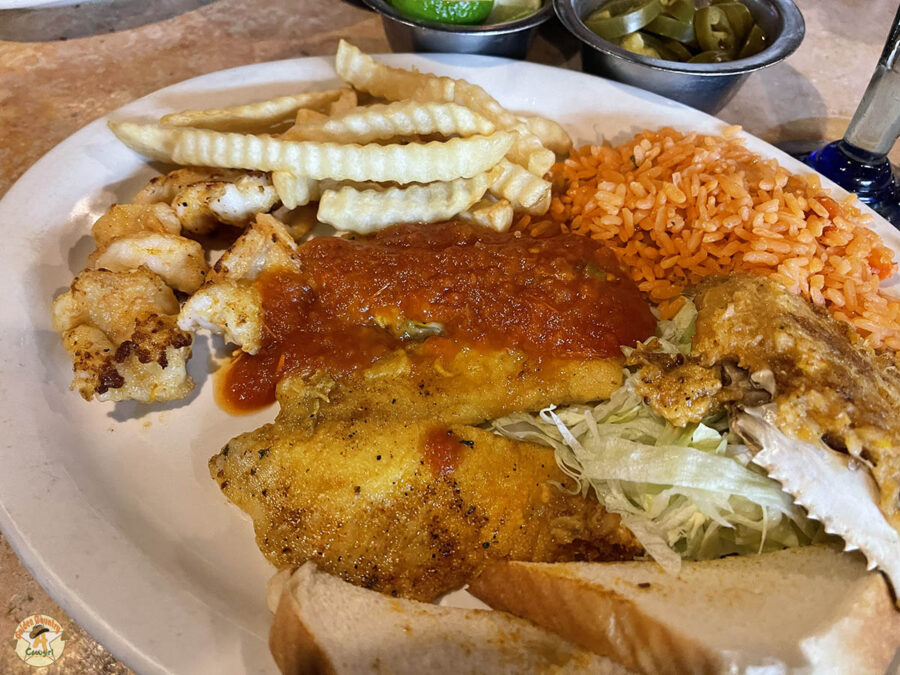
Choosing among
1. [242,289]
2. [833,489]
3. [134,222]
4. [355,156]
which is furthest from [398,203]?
[833,489]

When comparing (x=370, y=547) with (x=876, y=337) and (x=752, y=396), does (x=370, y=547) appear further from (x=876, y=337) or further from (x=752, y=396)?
(x=876, y=337)

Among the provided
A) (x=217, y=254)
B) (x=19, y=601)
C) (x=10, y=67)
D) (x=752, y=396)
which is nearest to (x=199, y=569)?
(x=19, y=601)

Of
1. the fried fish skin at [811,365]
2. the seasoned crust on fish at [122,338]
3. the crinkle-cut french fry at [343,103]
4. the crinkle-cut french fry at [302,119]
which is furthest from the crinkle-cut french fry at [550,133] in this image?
the seasoned crust on fish at [122,338]

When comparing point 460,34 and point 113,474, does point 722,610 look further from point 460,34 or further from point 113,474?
point 460,34

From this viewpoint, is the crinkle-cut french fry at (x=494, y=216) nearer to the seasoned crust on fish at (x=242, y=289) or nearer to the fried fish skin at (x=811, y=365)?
the seasoned crust on fish at (x=242, y=289)

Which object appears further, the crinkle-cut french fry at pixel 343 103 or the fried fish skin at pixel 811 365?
the crinkle-cut french fry at pixel 343 103

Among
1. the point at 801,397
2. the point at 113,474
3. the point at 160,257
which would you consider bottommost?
the point at 113,474
